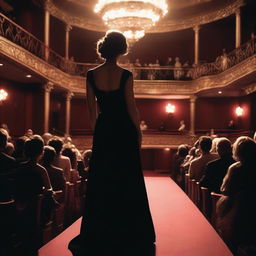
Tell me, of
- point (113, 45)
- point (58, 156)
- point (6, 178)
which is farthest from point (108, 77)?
point (58, 156)

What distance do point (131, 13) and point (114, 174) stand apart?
7.64 metres

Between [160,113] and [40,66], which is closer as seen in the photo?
[40,66]

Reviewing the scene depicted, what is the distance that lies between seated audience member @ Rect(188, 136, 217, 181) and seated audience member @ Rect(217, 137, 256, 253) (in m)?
2.18

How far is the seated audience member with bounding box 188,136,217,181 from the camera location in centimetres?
541

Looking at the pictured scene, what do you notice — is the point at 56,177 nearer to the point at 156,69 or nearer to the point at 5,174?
the point at 5,174

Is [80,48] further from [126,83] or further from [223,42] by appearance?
[126,83]

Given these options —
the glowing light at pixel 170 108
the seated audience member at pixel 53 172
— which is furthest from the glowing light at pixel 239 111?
the seated audience member at pixel 53 172

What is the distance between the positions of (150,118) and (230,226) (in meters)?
17.5

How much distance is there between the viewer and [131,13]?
9500mm

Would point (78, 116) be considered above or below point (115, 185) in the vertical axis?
above

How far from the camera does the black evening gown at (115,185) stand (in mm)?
2596

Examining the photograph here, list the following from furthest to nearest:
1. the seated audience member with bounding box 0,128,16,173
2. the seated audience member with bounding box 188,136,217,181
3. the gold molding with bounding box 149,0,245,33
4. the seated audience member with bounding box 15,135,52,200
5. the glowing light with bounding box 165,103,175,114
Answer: the glowing light with bounding box 165,103,175,114 → the gold molding with bounding box 149,0,245,33 → the seated audience member with bounding box 188,136,217,181 → the seated audience member with bounding box 0,128,16,173 → the seated audience member with bounding box 15,135,52,200

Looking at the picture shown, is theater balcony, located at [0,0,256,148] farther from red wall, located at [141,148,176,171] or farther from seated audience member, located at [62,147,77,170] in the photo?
seated audience member, located at [62,147,77,170]

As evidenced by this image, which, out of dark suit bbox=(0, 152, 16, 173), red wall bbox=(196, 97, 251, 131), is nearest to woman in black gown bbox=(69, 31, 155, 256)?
dark suit bbox=(0, 152, 16, 173)
